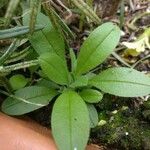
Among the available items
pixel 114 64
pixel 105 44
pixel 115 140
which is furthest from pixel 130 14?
pixel 115 140

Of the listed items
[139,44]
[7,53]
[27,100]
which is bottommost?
[139,44]

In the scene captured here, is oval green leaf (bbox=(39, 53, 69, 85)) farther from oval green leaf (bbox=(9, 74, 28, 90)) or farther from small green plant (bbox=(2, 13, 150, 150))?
oval green leaf (bbox=(9, 74, 28, 90))

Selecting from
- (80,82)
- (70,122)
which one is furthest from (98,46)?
(70,122)

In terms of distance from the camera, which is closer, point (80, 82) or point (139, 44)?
point (80, 82)

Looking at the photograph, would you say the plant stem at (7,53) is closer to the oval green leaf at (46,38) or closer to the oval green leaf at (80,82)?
the oval green leaf at (46,38)

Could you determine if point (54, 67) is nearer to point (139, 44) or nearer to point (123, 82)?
point (123, 82)

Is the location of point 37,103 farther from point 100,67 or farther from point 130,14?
point 130,14

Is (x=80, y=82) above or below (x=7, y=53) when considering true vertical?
below

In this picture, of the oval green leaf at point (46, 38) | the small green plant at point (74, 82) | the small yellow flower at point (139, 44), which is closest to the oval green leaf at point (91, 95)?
the small green plant at point (74, 82)
